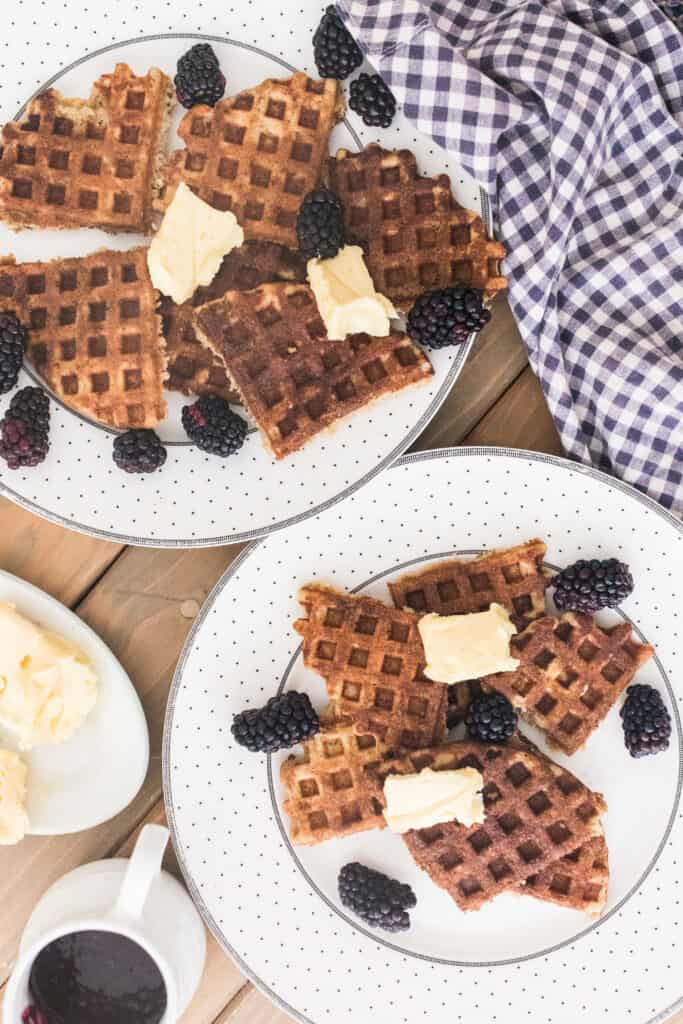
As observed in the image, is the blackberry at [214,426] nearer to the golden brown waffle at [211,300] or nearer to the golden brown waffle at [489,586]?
the golden brown waffle at [211,300]

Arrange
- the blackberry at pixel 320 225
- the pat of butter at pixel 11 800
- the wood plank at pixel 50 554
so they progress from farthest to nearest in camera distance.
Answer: the wood plank at pixel 50 554
the pat of butter at pixel 11 800
the blackberry at pixel 320 225

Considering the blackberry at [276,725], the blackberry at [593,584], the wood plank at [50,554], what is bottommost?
the blackberry at [276,725]

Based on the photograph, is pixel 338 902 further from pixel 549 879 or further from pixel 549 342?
pixel 549 342

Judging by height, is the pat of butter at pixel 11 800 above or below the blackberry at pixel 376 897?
above

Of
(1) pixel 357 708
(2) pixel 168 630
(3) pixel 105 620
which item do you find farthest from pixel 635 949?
(3) pixel 105 620

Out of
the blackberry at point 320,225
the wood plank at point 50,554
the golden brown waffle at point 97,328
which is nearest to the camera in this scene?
the blackberry at point 320,225

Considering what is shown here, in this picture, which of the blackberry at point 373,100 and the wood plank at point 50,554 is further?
the wood plank at point 50,554

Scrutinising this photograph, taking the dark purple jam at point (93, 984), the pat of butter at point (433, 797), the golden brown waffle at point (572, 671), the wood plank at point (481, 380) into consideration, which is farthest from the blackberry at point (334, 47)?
the dark purple jam at point (93, 984)
